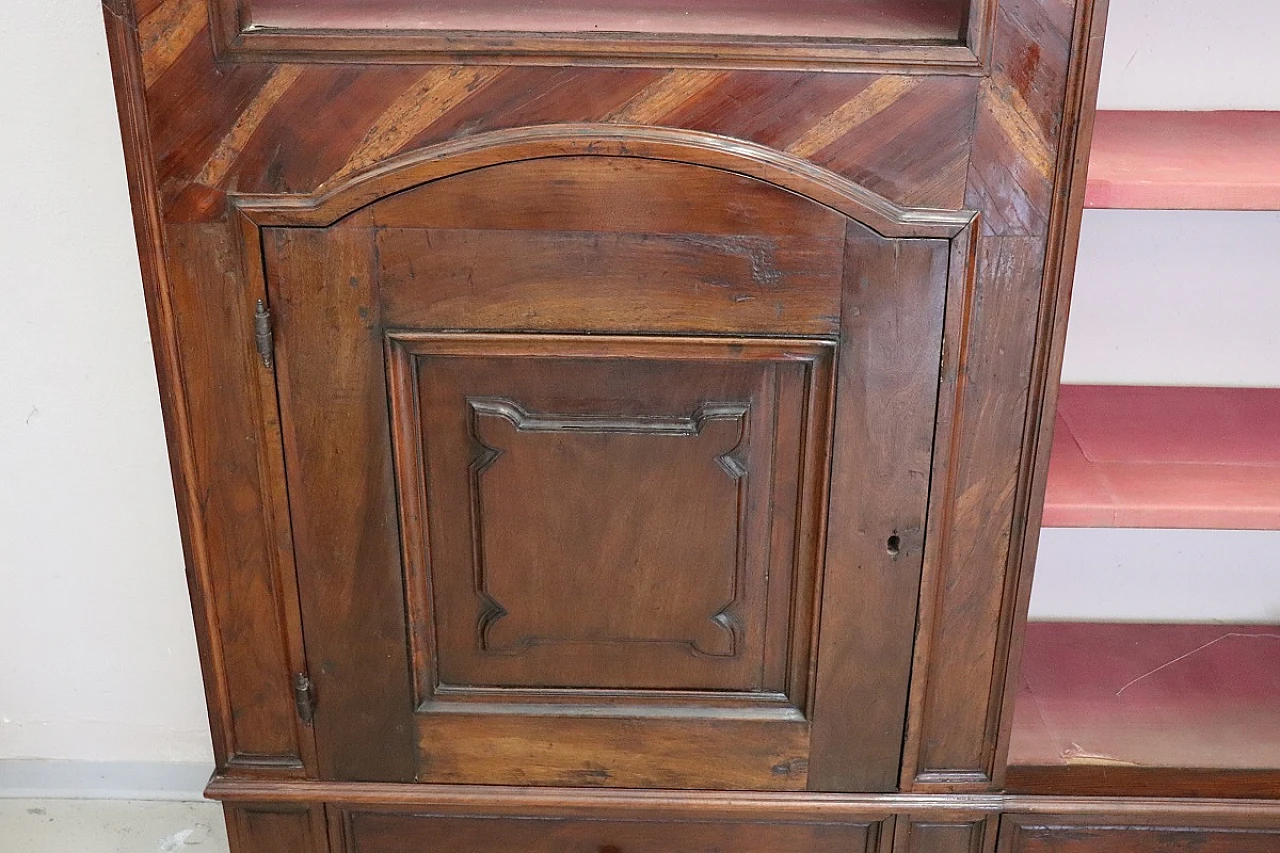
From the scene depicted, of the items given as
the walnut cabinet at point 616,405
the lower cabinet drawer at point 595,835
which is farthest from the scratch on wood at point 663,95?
the lower cabinet drawer at point 595,835

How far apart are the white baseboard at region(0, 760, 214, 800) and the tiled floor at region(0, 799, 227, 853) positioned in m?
0.01

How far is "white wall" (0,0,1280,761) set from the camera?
4.84ft

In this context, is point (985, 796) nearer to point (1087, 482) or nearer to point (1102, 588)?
point (1087, 482)

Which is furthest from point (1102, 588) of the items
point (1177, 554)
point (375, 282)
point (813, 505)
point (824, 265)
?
point (375, 282)

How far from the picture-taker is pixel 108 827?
1.84 m

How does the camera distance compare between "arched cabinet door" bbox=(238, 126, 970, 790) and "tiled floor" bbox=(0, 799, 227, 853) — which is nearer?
"arched cabinet door" bbox=(238, 126, 970, 790)

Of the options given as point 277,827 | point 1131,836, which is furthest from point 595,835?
point 1131,836

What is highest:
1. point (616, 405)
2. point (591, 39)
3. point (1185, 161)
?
point (591, 39)

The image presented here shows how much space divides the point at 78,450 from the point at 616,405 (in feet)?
3.03

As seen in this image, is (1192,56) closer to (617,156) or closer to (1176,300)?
(1176,300)

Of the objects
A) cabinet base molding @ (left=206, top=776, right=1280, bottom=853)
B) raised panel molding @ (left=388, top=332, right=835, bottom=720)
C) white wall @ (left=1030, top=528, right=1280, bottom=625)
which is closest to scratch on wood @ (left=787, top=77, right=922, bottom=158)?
raised panel molding @ (left=388, top=332, right=835, bottom=720)

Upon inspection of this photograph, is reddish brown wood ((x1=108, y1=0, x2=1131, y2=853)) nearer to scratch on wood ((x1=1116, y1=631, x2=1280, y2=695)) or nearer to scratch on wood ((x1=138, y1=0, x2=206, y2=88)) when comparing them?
scratch on wood ((x1=138, y1=0, x2=206, y2=88))

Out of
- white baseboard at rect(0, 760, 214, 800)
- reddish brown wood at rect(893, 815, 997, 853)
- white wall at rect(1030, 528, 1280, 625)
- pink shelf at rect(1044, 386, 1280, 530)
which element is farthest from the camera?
white baseboard at rect(0, 760, 214, 800)

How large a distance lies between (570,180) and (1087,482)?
675 millimetres
